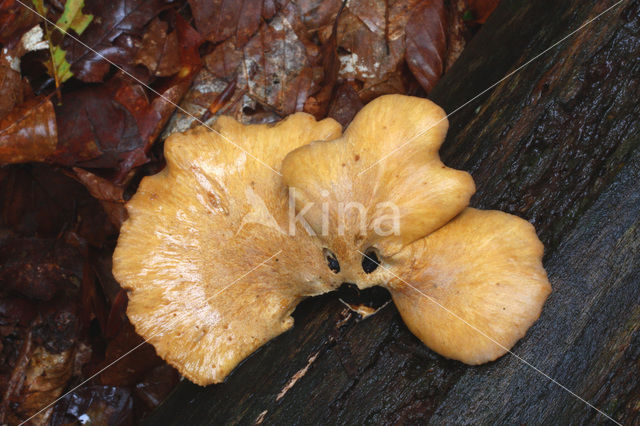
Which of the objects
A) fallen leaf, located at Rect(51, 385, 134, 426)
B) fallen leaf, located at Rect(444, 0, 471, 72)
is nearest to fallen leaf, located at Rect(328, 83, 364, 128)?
fallen leaf, located at Rect(444, 0, 471, 72)

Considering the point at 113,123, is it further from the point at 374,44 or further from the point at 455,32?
the point at 455,32

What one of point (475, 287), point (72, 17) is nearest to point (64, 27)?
point (72, 17)

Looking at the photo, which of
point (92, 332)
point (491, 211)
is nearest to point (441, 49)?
point (491, 211)

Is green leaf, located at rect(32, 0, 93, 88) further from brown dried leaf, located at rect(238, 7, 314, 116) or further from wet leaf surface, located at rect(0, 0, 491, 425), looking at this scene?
brown dried leaf, located at rect(238, 7, 314, 116)

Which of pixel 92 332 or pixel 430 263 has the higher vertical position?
pixel 430 263

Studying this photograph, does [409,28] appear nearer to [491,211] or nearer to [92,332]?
[491,211]
